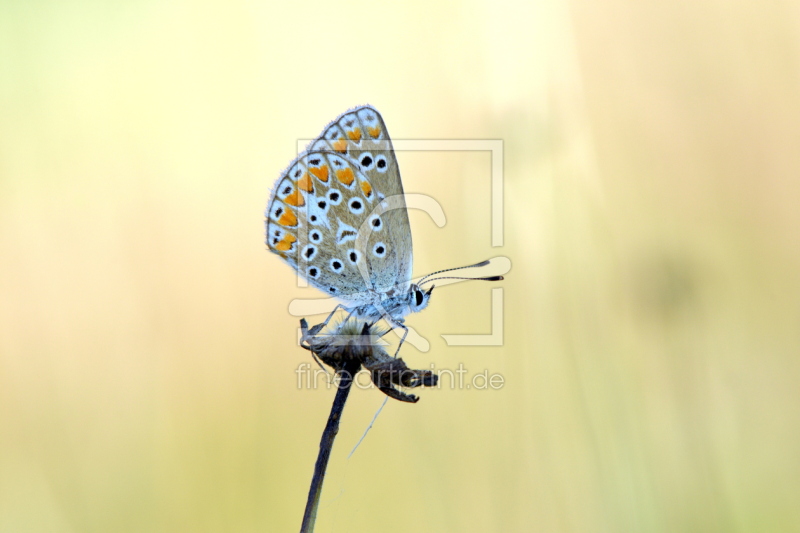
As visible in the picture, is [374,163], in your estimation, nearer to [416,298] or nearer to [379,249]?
[379,249]

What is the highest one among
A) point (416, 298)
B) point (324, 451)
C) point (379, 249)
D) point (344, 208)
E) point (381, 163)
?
point (381, 163)

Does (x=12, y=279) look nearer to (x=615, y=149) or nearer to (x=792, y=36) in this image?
(x=615, y=149)

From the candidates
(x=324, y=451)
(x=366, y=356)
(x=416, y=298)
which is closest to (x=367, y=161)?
(x=416, y=298)

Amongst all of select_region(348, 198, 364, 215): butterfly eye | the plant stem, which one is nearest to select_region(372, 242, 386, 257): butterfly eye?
select_region(348, 198, 364, 215): butterfly eye

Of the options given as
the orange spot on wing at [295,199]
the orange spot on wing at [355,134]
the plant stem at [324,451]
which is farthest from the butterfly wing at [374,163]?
the plant stem at [324,451]

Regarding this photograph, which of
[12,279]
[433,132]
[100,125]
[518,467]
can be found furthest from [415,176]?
[12,279]

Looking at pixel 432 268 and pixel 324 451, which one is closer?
pixel 324 451
